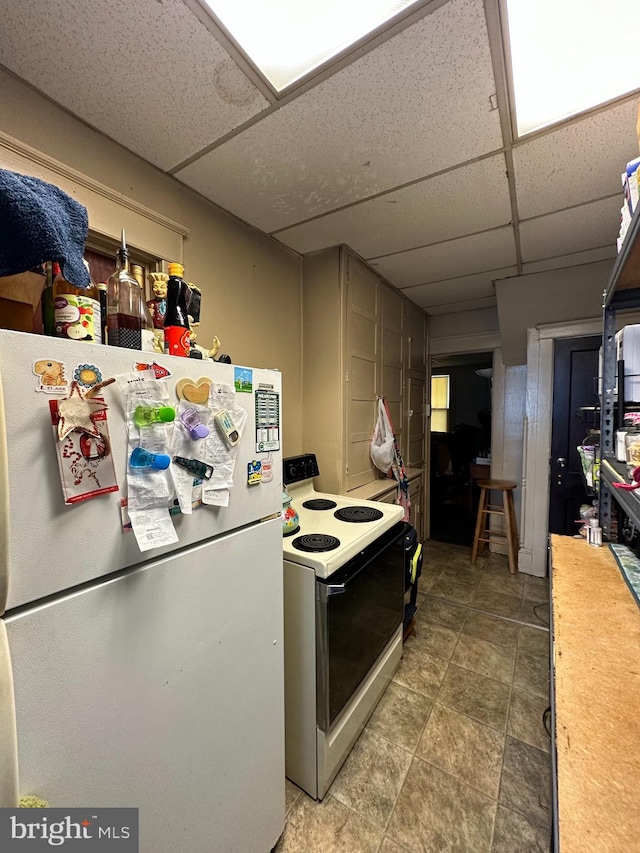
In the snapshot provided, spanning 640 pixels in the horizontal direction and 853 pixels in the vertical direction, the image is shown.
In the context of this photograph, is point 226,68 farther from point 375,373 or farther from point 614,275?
point 375,373

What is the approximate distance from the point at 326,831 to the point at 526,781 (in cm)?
78

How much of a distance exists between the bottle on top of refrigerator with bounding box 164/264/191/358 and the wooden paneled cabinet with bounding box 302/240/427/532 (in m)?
1.28

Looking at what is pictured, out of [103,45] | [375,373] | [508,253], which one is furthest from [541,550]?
[103,45]

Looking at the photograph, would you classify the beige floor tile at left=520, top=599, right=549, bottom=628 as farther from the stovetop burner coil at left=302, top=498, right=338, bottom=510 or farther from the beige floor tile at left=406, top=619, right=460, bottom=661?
the stovetop burner coil at left=302, top=498, right=338, bottom=510

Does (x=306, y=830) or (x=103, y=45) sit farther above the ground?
(x=103, y=45)

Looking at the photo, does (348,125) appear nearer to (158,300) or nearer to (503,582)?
(158,300)

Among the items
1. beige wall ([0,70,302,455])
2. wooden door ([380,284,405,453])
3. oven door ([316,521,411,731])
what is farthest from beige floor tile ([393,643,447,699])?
wooden door ([380,284,405,453])

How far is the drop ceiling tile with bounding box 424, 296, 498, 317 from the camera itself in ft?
10.3

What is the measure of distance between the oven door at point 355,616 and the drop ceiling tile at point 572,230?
1796 millimetres

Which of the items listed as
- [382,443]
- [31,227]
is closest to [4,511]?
[31,227]

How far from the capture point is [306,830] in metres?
1.17

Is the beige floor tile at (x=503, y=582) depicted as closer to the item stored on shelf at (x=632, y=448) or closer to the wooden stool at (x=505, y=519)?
the wooden stool at (x=505, y=519)

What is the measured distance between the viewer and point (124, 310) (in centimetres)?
86

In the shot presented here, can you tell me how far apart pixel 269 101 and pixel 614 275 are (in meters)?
1.24
